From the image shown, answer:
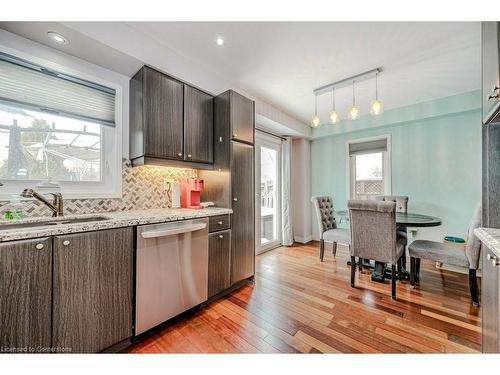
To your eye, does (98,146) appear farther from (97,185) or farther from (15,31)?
(15,31)

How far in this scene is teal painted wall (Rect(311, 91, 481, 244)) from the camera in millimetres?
3029

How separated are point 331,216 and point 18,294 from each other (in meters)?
3.65

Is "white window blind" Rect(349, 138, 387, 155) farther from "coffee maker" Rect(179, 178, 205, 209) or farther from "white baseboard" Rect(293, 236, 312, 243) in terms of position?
"coffee maker" Rect(179, 178, 205, 209)

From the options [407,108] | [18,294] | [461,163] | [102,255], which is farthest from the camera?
[407,108]

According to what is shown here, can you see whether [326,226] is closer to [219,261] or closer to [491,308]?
[219,261]

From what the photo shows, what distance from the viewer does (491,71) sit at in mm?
1118

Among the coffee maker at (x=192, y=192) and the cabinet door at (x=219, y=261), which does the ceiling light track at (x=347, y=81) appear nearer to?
the coffee maker at (x=192, y=192)

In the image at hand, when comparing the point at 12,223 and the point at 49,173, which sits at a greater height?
the point at 49,173

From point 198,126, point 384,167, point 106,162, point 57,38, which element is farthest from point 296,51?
point 384,167

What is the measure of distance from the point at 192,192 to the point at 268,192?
2.08 m

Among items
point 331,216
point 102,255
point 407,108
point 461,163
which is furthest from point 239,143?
point 461,163

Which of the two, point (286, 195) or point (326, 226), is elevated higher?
point (286, 195)

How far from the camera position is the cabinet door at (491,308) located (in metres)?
0.98
